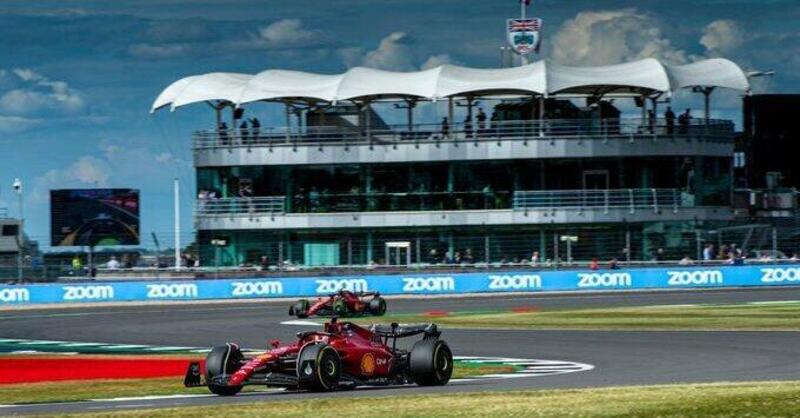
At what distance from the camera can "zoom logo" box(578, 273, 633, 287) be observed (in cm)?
6538

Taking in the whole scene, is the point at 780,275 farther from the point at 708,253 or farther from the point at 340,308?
the point at 340,308

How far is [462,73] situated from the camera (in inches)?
3142

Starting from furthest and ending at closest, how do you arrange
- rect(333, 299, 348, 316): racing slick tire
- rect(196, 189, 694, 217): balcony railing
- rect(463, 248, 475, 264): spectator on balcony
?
rect(196, 189, 694, 217): balcony railing, rect(463, 248, 475, 264): spectator on balcony, rect(333, 299, 348, 316): racing slick tire

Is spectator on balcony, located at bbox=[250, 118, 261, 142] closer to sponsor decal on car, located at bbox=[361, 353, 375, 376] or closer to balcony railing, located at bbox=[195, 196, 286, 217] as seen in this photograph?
balcony railing, located at bbox=[195, 196, 286, 217]

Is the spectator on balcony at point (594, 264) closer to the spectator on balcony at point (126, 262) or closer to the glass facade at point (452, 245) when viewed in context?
the glass facade at point (452, 245)

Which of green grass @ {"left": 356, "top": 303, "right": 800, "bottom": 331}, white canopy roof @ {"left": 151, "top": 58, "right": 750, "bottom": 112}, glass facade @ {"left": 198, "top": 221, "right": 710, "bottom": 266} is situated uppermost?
white canopy roof @ {"left": 151, "top": 58, "right": 750, "bottom": 112}

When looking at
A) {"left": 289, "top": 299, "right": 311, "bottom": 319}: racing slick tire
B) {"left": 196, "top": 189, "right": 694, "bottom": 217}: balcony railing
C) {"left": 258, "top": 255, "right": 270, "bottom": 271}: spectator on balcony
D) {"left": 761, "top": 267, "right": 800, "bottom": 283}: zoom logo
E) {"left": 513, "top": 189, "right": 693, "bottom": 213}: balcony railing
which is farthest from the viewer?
{"left": 196, "top": 189, "right": 694, "bottom": 217}: balcony railing

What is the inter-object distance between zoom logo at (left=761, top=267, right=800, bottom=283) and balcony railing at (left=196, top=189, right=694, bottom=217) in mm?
10996

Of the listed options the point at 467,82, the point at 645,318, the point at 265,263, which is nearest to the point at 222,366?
the point at 645,318

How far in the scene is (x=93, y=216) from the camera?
86.4 m

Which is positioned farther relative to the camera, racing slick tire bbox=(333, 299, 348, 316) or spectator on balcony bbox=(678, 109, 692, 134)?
spectator on balcony bbox=(678, 109, 692, 134)

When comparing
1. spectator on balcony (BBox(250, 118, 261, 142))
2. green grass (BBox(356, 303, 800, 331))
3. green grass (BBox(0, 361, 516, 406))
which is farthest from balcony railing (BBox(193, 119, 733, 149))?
green grass (BBox(0, 361, 516, 406))

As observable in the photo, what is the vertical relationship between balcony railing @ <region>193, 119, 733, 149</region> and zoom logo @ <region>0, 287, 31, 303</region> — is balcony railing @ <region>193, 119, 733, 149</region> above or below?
above

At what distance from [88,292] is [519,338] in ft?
103
